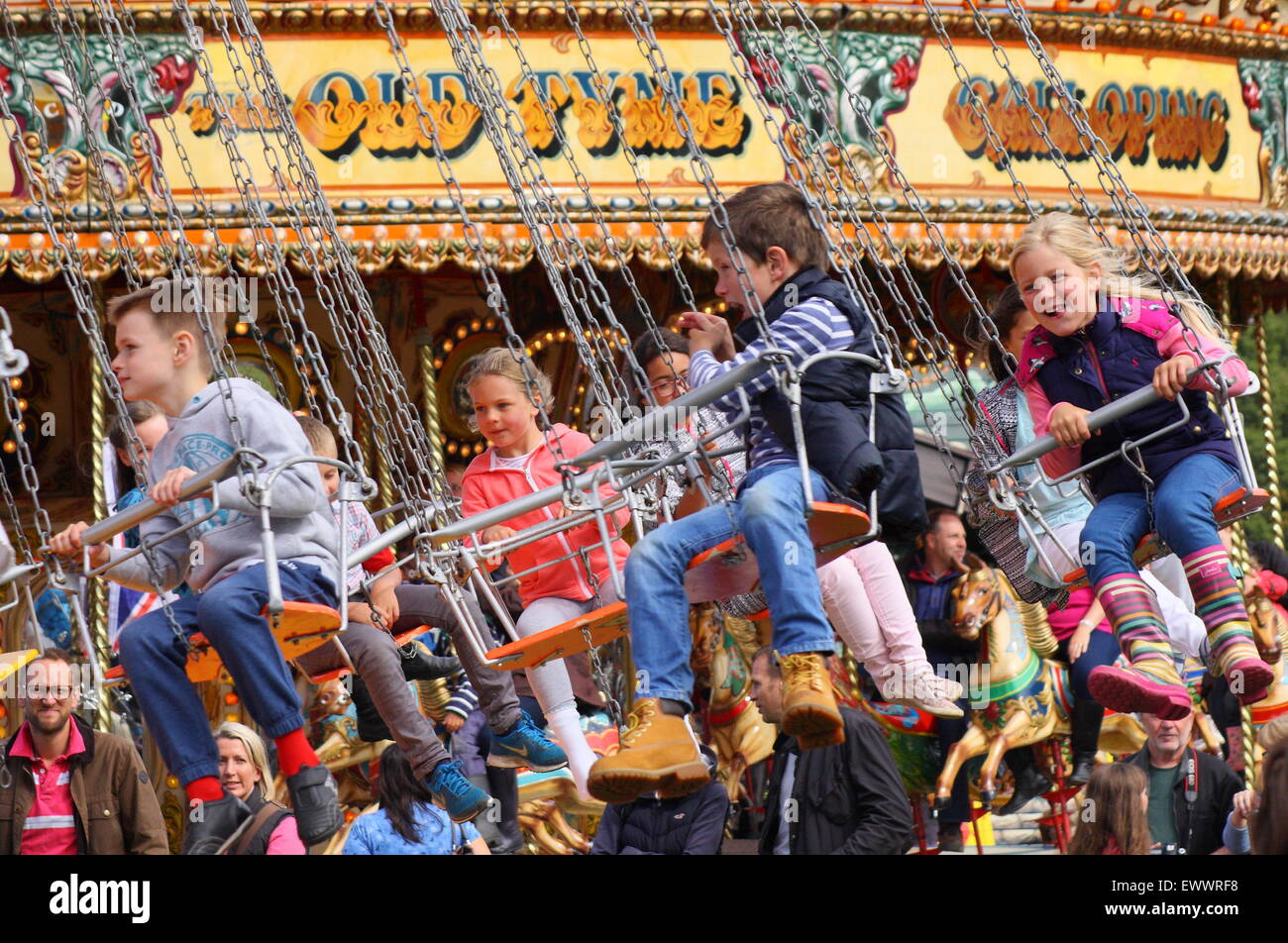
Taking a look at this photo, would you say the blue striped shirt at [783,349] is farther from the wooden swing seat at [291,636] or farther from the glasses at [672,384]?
the glasses at [672,384]

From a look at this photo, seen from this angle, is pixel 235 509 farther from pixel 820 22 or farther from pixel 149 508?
pixel 820 22

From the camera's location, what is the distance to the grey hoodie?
662 centimetres

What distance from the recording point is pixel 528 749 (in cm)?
804

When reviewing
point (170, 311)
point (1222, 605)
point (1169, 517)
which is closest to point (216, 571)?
point (170, 311)

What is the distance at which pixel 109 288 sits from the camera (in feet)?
36.2

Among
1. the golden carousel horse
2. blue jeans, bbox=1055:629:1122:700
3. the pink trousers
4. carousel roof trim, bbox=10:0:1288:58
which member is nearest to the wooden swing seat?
the pink trousers

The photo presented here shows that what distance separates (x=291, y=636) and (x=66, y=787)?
56.3 inches

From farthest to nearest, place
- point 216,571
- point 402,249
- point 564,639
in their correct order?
point 402,249, point 564,639, point 216,571

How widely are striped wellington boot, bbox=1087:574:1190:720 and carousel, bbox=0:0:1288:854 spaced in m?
2.94

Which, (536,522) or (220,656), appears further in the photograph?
(536,522)

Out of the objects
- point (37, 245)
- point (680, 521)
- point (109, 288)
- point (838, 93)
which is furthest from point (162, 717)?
point (838, 93)

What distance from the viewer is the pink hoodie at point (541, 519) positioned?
770 cm

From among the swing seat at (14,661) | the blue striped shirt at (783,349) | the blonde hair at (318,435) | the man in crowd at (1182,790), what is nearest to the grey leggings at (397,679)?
the blonde hair at (318,435)

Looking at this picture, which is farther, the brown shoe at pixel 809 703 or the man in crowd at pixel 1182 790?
the man in crowd at pixel 1182 790
